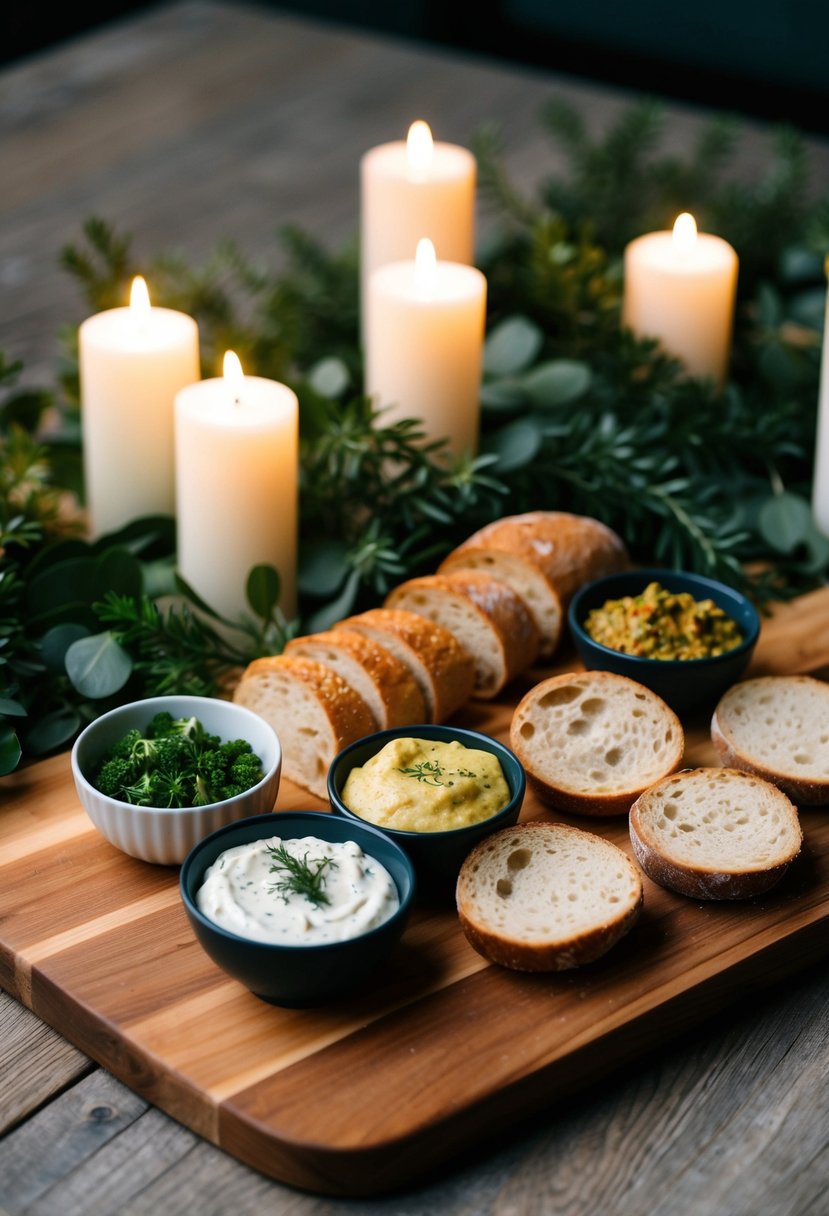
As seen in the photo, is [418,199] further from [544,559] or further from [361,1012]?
[361,1012]

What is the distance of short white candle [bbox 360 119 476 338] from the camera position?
2215 mm

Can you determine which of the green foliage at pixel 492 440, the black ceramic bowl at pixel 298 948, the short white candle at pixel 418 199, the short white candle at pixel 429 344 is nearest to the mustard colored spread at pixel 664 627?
the green foliage at pixel 492 440

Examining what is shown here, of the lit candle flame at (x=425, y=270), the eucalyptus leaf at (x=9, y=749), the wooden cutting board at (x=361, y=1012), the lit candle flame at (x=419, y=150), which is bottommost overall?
the wooden cutting board at (x=361, y=1012)

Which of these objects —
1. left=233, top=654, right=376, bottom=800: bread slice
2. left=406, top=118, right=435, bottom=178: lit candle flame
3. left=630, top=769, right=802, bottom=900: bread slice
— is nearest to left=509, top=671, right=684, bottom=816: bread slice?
left=630, top=769, right=802, bottom=900: bread slice

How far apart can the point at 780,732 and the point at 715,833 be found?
0.75 feet

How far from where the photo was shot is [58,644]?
1734mm

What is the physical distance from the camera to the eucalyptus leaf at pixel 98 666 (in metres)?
1.68

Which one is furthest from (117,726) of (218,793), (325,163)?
(325,163)

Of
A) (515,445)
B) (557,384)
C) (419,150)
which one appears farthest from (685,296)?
(419,150)

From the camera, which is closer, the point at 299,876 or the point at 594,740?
the point at 299,876

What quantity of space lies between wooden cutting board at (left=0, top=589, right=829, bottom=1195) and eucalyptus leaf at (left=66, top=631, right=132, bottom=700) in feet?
0.60

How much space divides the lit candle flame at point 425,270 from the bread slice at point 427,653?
0.50m

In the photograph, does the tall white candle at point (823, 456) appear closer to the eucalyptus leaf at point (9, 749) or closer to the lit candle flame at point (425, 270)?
the lit candle flame at point (425, 270)

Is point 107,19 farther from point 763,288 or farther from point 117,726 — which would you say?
point 117,726
